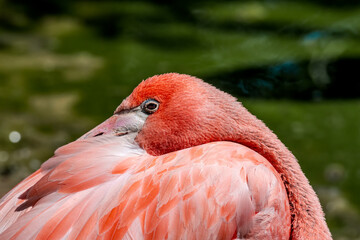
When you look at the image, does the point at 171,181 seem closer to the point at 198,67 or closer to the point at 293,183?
the point at 293,183

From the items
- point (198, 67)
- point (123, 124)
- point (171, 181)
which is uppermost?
point (198, 67)

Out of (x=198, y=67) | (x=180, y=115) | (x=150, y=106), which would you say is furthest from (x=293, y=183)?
(x=198, y=67)

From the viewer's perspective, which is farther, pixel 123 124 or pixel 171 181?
pixel 123 124

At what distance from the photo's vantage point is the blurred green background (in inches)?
190

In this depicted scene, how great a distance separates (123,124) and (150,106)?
17cm

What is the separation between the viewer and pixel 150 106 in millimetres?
2555

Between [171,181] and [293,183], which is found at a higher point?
[171,181]

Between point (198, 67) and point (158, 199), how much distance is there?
4020 mm

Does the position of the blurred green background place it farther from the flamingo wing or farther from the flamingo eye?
the flamingo eye

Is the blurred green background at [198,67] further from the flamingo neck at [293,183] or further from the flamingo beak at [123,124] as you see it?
the flamingo beak at [123,124]

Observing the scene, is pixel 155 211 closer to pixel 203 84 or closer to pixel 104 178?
pixel 104 178

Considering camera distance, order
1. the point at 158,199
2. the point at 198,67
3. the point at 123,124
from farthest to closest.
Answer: the point at 198,67 → the point at 123,124 → the point at 158,199

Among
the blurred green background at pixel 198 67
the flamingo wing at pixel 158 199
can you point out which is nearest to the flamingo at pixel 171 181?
the flamingo wing at pixel 158 199

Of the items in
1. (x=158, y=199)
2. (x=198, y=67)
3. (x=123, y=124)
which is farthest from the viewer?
(x=198, y=67)
